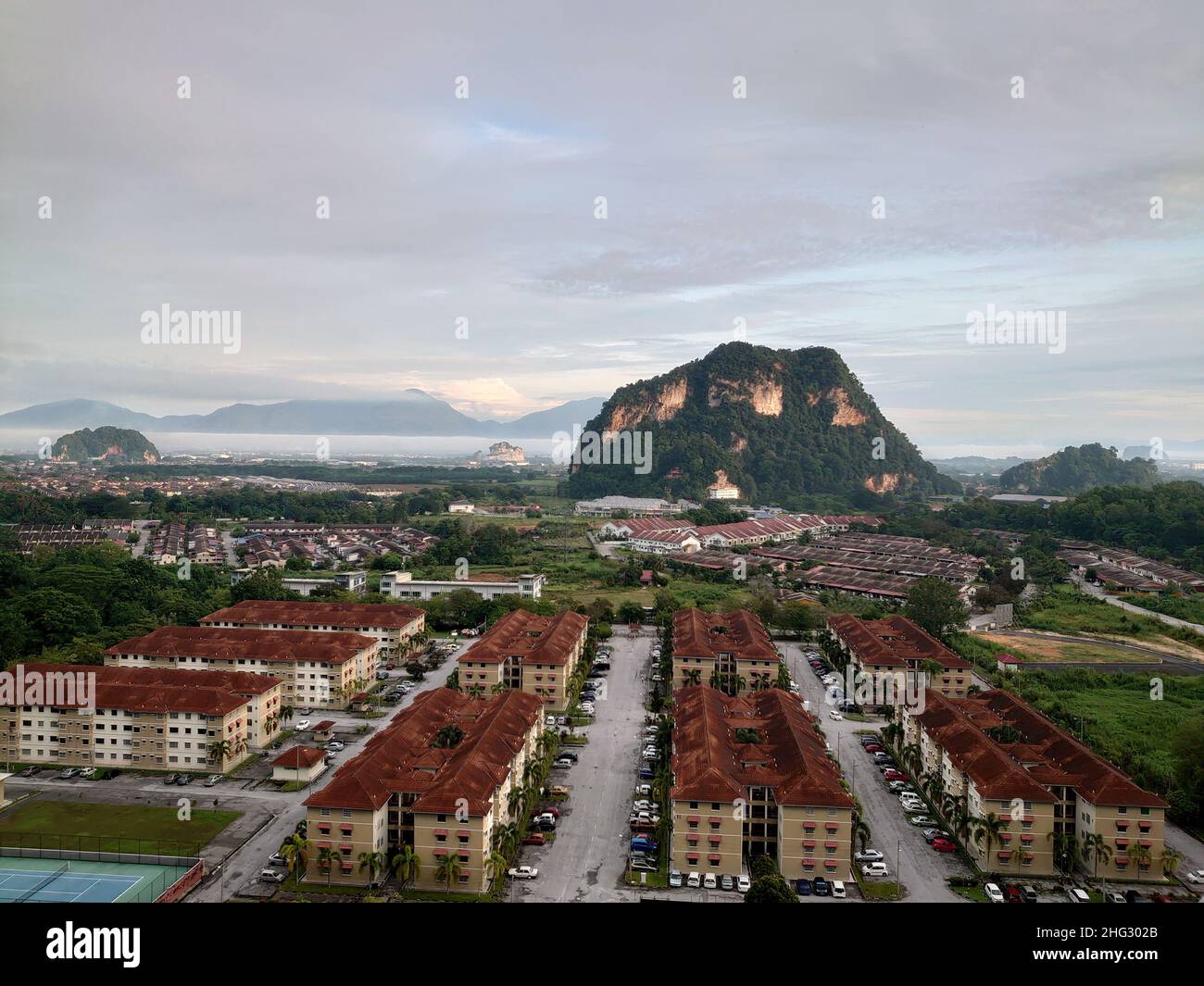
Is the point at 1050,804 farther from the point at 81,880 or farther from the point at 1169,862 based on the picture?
the point at 81,880

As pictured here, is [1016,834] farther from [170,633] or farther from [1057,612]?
[1057,612]

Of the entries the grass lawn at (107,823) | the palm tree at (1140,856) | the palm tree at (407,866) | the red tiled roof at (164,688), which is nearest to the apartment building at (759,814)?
the palm tree at (407,866)

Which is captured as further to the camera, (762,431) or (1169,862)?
(762,431)

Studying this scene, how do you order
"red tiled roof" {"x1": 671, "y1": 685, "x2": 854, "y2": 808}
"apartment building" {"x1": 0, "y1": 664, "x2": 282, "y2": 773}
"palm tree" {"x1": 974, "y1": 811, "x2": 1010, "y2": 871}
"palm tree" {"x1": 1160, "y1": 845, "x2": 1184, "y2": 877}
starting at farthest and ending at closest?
"apartment building" {"x1": 0, "y1": 664, "x2": 282, "y2": 773}, "red tiled roof" {"x1": 671, "y1": 685, "x2": 854, "y2": 808}, "palm tree" {"x1": 974, "y1": 811, "x2": 1010, "y2": 871}, "palm tree" {"x1": 1160, "y1": 845, "x2": 1184, "y2": 877}

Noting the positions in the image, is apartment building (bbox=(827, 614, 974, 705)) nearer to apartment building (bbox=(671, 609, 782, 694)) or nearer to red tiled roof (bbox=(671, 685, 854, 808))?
apartment building (bbox=(671, 609, 782, 694))

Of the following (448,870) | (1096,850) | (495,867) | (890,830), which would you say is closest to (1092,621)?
(1096,850)

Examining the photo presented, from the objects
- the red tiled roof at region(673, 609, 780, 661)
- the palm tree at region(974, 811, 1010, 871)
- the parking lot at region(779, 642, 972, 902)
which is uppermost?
the red tiled roof at region(673, 609, 780, 661)

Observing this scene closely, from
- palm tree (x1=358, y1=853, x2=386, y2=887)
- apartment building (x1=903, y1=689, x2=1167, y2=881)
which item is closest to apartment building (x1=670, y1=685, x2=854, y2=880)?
apartment building (x1=903, y1=689, x2=1167, y2=881)
